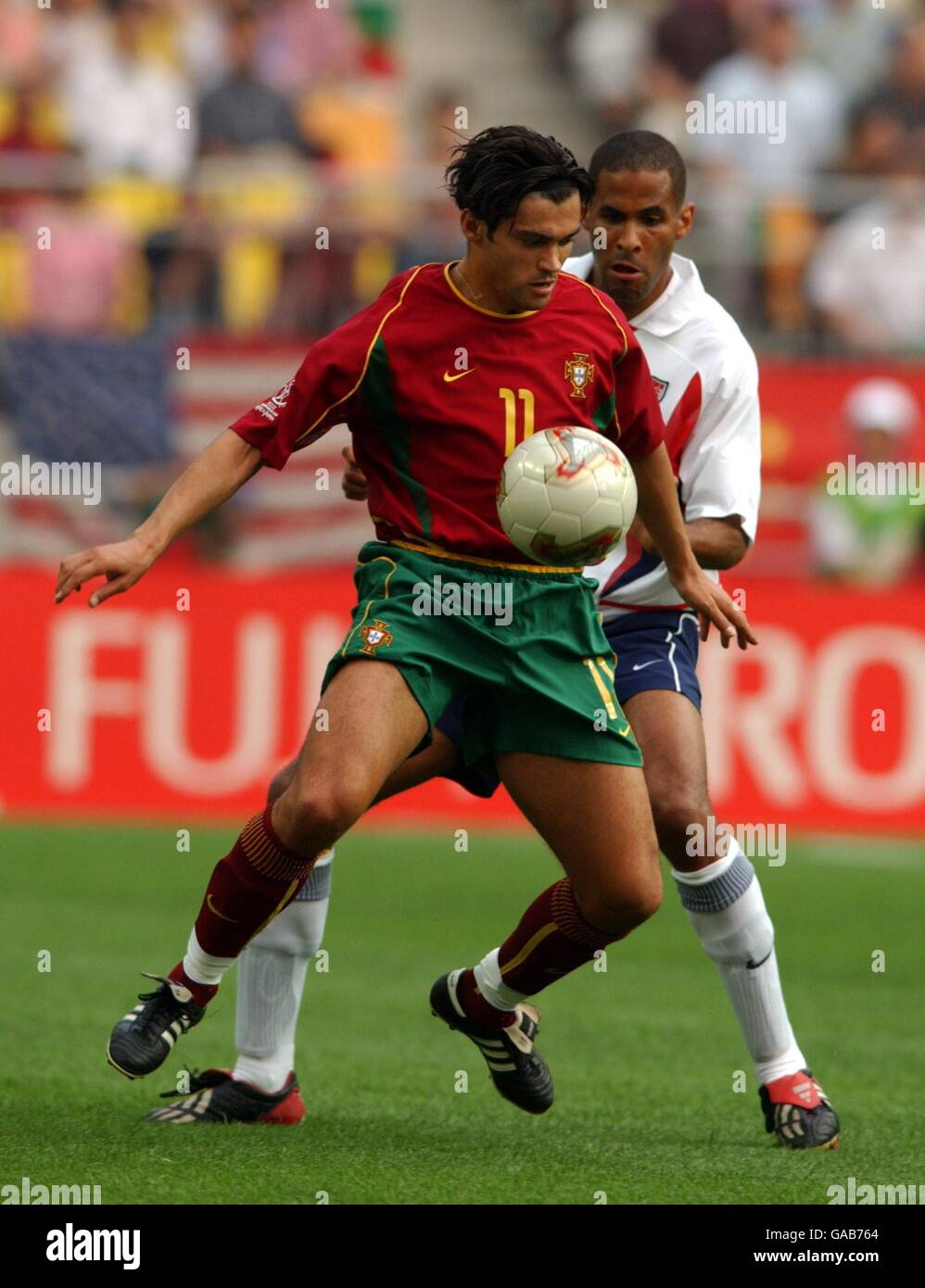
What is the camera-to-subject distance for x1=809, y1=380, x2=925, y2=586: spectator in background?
1467 cm

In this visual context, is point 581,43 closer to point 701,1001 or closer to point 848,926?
point 848,926

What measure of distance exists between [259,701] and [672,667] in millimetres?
6958

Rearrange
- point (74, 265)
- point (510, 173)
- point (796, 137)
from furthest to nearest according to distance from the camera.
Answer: point (796, 137) < point (74, 265) < point (510, 173)

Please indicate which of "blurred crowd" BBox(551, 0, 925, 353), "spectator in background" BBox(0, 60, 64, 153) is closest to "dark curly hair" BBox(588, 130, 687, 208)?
"blurred crowd" BBox(551, 0, 925, 353)

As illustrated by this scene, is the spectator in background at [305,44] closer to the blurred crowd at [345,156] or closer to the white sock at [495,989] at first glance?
the blurred crowd at [345,156]

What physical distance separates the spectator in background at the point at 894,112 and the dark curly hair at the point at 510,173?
11.6 metres

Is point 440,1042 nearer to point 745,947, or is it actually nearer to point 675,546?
A: point 745,947

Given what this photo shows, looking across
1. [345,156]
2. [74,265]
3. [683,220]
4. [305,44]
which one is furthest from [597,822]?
[305,44]

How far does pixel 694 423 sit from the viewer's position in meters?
6.39

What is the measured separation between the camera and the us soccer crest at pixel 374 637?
5.51 m

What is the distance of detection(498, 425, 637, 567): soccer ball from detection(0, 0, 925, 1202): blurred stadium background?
181 inches

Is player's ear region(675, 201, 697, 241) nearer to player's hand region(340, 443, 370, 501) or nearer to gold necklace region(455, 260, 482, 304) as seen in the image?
gold necklace region(455, 260, 482, 304)

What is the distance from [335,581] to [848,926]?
410 centimetres
